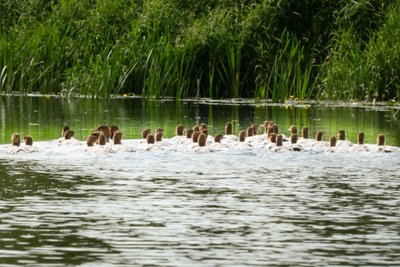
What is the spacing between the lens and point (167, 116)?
25.0m

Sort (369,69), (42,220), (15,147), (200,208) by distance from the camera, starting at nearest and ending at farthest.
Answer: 1. (42,220)
2. (200,208)
3. (15,147)
4. (369,69)

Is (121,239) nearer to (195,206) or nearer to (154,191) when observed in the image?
(195,206)

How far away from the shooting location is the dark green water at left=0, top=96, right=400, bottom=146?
21.8 metres

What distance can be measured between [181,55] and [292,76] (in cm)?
256

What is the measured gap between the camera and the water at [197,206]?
32.7ft

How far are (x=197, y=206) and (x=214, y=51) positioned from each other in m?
18.4

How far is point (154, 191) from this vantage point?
44.0 feet

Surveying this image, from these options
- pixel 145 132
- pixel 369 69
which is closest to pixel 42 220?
pixel 145 132

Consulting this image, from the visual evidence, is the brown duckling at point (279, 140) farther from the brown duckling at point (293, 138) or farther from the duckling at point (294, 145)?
the brown duckling at point (293, 138)

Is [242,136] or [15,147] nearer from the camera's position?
[15,147]

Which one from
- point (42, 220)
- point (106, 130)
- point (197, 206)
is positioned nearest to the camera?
point (42, 220)

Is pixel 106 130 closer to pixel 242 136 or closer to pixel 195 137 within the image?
pixel 195 137

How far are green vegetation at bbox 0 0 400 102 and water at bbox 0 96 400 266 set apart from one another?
37.8 feet

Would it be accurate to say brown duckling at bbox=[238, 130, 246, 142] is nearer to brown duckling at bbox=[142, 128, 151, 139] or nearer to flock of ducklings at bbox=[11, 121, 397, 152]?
flock of ducklings at bbox=[11, 121, 397, 152]
